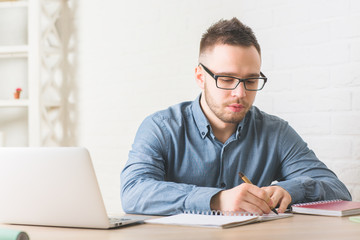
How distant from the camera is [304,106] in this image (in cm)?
258

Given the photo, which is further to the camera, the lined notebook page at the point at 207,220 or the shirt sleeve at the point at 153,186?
the shirt sleeve at the point at 153,186

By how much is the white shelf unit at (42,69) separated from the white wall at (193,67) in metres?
0.15

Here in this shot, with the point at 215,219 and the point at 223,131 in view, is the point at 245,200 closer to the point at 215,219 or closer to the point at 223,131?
the point at 215,219

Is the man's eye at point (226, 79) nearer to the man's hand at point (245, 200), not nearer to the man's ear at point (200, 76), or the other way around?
the man's ear at point (200, 76)

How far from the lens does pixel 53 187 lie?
132 cm

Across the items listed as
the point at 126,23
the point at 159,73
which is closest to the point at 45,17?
the point at 126,23

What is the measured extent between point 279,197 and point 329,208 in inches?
5.9

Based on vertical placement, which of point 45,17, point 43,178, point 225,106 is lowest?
point 43,178

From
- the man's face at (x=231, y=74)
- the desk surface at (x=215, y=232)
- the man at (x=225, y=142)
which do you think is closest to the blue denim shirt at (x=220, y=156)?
the man at (x=225, y=142)

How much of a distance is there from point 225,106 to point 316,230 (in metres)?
0.77

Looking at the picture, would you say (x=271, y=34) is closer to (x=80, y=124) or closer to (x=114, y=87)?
(x=114, y=87)

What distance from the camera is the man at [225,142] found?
1.91 metres

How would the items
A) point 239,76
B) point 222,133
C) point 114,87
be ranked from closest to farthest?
point 239,76, point 222,133, point 114,87

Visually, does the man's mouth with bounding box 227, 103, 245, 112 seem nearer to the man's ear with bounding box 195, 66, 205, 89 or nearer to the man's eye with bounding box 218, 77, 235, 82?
the man's eye with bounding box 218, 77, 235, 82
